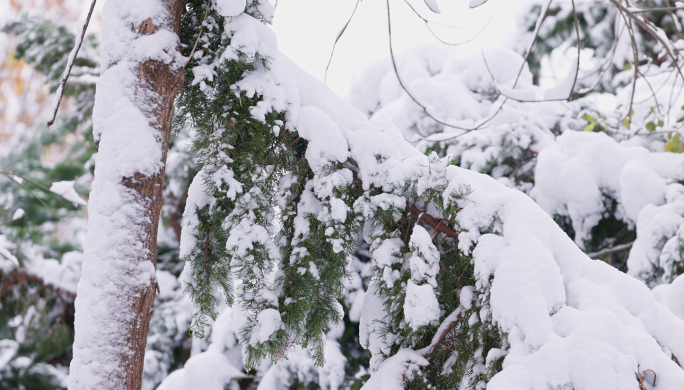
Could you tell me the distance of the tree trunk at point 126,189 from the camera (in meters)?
1.00

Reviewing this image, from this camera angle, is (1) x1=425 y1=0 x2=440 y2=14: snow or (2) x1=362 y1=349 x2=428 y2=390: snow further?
(1) x1=425 y1=0 x2=440 y2=14: snow

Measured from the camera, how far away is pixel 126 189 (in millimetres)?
1062

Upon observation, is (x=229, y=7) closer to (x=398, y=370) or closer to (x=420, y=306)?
(x=420, y=306)

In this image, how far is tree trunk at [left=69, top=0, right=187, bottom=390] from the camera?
996 millimetres

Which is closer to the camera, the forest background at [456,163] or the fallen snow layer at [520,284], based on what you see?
the fallen snow layer at [520,284]

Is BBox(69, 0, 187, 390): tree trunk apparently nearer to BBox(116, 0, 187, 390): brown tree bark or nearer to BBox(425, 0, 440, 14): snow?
BBox(116, 0, 187, 390): brown tree bark

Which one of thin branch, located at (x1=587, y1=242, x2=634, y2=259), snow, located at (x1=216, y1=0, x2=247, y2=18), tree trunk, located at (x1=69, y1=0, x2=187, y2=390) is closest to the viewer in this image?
tree trunk, located at (x1=69, y1=0, x2=187, y2=390)

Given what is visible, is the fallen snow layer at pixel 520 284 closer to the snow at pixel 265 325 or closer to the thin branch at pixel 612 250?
the snow at pixel 265 325

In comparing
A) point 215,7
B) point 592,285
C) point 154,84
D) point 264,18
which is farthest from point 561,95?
point 154,84

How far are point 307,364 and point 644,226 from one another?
1885mm

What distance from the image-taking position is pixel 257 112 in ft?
3.74

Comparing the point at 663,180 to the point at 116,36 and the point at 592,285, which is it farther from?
the point at 116,36

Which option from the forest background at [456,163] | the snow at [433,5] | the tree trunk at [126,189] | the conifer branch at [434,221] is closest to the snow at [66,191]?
the forest background at [456,163]

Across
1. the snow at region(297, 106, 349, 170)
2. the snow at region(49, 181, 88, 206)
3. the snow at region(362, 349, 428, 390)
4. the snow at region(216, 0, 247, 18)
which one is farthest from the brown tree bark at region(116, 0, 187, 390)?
the snow at region(49, 181, 88, 206)
